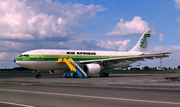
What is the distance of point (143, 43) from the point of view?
45.5 m

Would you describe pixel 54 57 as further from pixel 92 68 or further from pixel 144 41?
pixel 144 41

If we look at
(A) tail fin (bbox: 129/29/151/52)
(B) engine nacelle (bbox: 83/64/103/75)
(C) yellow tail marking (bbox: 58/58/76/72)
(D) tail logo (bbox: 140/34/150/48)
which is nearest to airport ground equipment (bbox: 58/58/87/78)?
(C) yellow tail marking (bbox: 58/58/76/72)

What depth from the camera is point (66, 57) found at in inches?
1396

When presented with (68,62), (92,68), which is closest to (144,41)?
(92,68)

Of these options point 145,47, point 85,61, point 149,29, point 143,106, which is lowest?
point 143,106

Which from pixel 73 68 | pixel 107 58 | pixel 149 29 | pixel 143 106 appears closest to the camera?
pixel 143 106

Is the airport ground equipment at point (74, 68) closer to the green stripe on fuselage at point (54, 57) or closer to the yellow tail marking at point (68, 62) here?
the yellow tail marking at point (68, 62)

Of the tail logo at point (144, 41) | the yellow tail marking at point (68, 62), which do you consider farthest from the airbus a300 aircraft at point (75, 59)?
the tail logo at point (144, 41)

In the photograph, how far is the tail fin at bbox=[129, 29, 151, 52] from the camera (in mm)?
45225

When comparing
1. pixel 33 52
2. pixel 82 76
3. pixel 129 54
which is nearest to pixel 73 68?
pixel 82 76

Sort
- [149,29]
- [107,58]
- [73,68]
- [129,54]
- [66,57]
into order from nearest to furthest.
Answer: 1. [73,68]
2. [66,57]
3. [107,58]
4. [129,54]
5. [149,29]

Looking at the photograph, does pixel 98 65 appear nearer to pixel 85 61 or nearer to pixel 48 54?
pixel 85 61

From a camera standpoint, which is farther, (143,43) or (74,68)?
(143,43)

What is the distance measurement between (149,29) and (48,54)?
23011 mm
